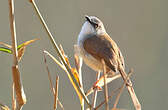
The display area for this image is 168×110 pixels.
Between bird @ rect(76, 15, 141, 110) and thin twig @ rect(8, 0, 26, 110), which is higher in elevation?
thin twig @ rect(8, 0, 26, 110)

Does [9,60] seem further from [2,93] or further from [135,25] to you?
[135,25]

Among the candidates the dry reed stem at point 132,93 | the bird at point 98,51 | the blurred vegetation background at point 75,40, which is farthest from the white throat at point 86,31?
the blurred vegetation background at point 75,40

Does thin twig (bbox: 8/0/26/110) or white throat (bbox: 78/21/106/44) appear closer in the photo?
thin twig (bbox: 8/0/26/110)

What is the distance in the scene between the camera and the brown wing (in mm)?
2188

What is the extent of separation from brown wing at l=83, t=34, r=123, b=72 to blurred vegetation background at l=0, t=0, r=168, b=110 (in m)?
1.48

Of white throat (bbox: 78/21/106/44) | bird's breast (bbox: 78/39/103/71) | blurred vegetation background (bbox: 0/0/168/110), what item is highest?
white throat (bbox: 78/21/106/44)

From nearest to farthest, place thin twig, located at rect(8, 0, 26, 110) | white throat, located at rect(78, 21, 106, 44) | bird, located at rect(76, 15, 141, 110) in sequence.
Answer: thin twig, located at rect(8, 0, 26, 110) < bird, located at rect(76, 15, 141, 110) < white throat, located at rect(78, 21, 106, 44)

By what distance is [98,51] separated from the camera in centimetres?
227

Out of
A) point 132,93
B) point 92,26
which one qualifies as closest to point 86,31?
point 92,26

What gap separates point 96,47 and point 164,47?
203 cm

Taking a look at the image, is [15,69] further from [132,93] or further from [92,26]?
[92,26]

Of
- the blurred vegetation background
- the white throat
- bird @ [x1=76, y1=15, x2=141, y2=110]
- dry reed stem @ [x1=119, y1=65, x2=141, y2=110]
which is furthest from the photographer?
the blurred vegetation background

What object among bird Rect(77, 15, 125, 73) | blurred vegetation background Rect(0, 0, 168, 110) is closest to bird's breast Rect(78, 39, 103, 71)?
bird Rect(77, 15, 125, 73)

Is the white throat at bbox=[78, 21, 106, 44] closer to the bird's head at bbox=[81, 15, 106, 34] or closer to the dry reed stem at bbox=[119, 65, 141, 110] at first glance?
the bird's head at bbox=[81, 15, 106, 34]
